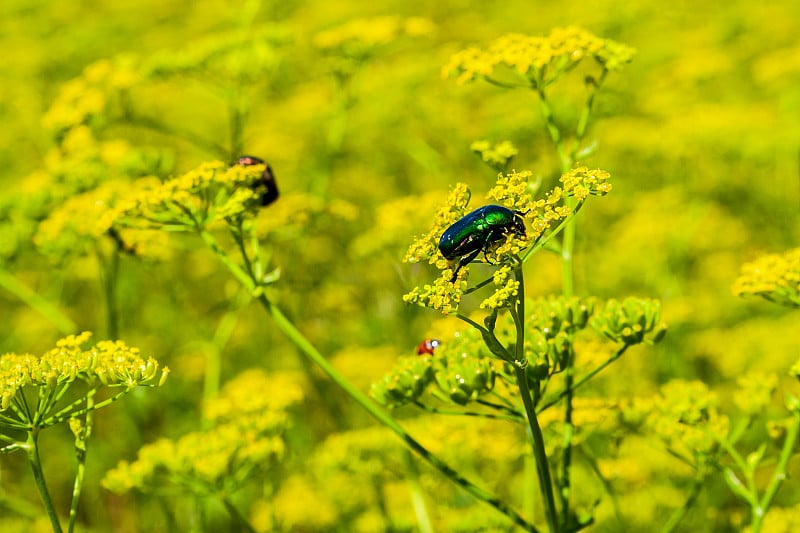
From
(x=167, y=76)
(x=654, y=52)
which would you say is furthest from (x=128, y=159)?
(x=654, y=52)

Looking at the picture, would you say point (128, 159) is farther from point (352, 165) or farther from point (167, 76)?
point (352, 165)

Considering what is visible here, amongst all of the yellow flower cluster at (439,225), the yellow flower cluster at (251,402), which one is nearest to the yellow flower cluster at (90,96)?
the yellow flower cluster at (251,402)

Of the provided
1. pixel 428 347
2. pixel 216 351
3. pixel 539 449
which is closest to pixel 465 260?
pixel 539 449

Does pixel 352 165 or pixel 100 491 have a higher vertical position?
pixel 352 165

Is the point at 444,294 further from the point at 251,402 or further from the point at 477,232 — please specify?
the point at 251,402

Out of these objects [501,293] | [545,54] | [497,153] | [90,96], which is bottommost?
[501,293]

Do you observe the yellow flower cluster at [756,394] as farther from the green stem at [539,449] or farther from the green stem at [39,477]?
the green stem at [39,477]

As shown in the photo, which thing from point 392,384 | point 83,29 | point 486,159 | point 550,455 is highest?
point 83,29

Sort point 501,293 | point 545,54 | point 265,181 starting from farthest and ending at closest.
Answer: point 265,181
point 545,54
point 501,293
